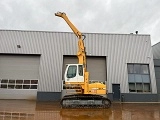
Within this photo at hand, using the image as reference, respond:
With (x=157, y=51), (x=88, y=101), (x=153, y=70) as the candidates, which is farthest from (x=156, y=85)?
(x=88, y=101)

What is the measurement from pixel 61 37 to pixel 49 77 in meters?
5.10

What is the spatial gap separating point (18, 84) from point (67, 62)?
6.35m

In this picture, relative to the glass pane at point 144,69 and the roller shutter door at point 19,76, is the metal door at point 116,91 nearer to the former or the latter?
the glass pane at point 144,69

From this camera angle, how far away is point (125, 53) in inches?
965

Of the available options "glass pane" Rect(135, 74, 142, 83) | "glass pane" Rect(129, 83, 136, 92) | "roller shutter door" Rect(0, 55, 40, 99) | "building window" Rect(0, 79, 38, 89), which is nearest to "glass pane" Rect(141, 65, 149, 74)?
"glass pane" Rect(135, 74, 142, 83)

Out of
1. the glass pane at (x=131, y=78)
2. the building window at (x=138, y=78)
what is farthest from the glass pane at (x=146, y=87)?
Result: the glass pane at (x=131, y=78)

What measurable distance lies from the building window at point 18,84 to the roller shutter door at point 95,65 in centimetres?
441

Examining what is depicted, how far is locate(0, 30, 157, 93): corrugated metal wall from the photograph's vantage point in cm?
2361

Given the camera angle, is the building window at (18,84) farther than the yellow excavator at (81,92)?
Yes

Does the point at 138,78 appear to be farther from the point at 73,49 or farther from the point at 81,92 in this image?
the point at 81,92

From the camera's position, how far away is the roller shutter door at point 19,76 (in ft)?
76.6

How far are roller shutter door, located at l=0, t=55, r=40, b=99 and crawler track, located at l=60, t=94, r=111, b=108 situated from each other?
9.07 meters

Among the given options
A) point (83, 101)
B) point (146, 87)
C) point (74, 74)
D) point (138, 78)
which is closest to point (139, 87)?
point (146, 87)

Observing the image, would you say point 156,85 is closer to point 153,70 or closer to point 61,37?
point 153,70
